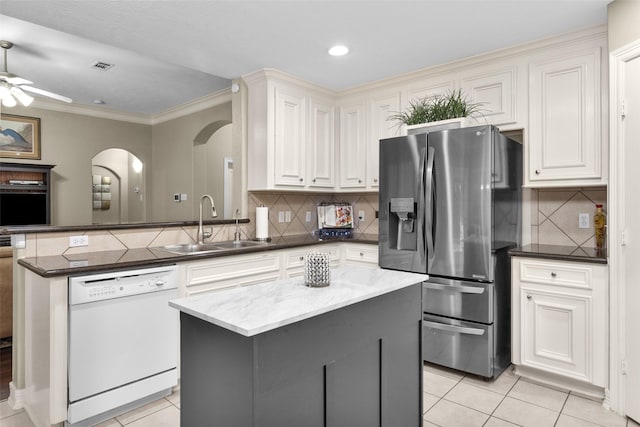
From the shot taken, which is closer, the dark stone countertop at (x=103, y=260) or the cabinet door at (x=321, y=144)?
the dark stone countertop at (x=103, y=260)

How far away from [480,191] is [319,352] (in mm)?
1804

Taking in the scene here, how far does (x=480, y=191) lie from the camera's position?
2.59 meters

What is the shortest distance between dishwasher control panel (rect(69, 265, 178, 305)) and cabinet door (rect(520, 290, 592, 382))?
2.38m

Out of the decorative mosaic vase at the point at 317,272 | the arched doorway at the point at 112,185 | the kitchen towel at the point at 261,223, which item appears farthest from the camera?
the arched doorway at the point at 112,185

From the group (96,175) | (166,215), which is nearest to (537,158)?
(166,215)

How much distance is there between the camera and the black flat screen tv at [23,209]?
5.11 m

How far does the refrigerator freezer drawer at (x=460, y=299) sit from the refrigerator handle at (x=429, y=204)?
0.20 meters

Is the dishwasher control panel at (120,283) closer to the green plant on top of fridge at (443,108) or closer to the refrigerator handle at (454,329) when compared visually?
the refrigerator handle at (454,329)

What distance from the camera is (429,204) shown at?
2807 millimetres

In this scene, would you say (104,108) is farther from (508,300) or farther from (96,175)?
(508,300)

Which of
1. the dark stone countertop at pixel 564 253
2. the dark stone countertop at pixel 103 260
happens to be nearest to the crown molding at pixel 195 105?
the dark stone countertop at pixel 103 260

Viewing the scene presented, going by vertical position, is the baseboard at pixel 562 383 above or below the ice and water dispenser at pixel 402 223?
below

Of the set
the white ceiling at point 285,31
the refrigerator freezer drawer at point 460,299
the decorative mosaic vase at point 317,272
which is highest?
the white ceiling at point 285,31

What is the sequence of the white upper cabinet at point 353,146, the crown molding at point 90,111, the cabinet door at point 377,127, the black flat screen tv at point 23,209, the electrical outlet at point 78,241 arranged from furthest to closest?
the crown molding at point 90,111
the black flat screen tv at point 23,209
the white upper cabinet at point 353,146
the cabinet door at point 377,127
the electrical outlet at point 78,241
